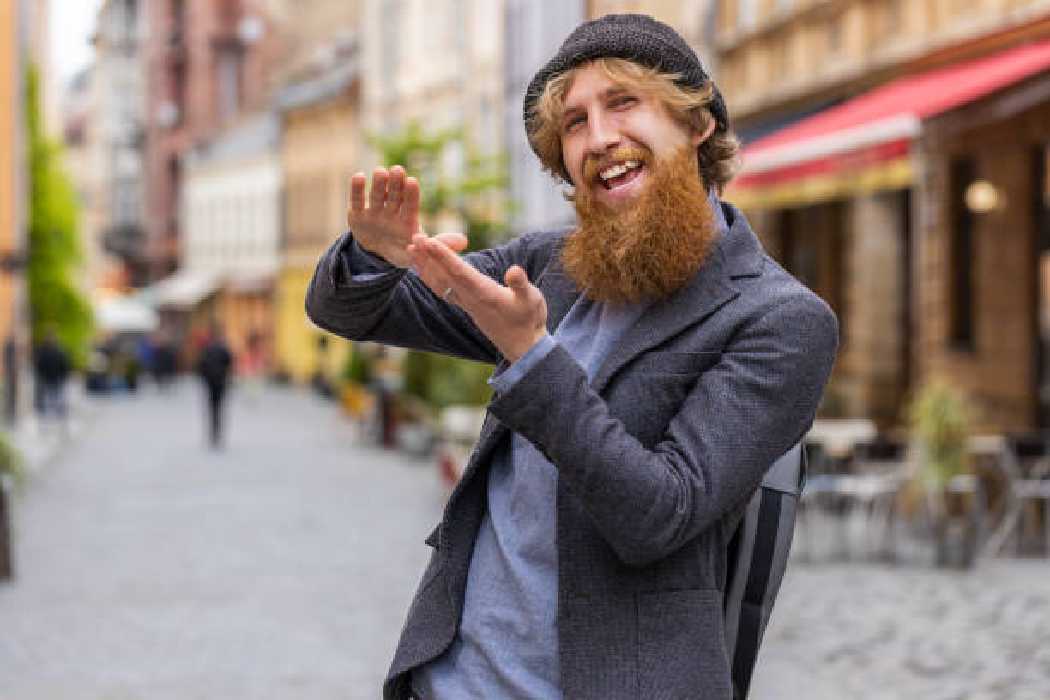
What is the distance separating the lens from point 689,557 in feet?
7.73

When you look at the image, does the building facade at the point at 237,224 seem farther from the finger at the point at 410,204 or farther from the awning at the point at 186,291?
the finger at the point at 410,204

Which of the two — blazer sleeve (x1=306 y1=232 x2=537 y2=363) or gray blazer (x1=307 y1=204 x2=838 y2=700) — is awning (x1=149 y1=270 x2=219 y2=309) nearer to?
blazer sleeve (x1=306 y1=232 x2=537 y2=363)

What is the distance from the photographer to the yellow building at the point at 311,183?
58.4 m

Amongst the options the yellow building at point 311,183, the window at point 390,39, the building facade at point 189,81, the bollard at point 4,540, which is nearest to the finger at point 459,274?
the bollard at point 4,540

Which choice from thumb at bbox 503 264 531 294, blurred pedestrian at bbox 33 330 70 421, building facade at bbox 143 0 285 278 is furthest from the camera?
building facade at bbox 143 0 285 278

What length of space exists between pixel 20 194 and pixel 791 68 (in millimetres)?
13493

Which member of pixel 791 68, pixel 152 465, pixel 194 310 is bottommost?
pixel 194 310

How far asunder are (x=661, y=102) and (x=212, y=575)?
34.5ft

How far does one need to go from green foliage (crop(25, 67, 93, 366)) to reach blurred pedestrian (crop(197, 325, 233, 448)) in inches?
485

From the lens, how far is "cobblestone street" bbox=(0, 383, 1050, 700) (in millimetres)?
8461

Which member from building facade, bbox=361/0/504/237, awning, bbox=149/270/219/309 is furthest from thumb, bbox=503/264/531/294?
awning, bbox=149/270/219/309

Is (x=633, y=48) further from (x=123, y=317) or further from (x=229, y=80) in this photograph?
(x=229, y=80)

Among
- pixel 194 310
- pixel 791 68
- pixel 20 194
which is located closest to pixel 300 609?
pixel 791 68

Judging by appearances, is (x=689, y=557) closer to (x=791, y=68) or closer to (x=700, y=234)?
(x=700, y=234)
